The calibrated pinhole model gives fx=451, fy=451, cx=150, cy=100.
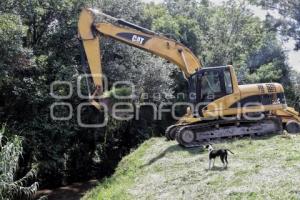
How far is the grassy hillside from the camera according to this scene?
799 centimetres

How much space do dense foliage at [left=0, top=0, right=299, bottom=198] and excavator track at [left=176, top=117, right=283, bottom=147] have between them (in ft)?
17.9

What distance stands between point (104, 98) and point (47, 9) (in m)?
6.29

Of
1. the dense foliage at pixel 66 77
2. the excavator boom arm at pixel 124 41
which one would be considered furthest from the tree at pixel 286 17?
the excavator boom arm at pixel 124 41

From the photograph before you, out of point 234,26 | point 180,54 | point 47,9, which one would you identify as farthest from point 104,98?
point 234,26

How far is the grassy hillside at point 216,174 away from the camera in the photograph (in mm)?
7992

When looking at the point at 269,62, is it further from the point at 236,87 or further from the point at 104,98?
the point at 104,98

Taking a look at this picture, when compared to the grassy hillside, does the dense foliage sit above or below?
above

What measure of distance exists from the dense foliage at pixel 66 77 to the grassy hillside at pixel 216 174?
4660 mm

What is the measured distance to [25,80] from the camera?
15.8 metres

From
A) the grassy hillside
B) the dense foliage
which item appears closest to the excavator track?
the grassy hillside

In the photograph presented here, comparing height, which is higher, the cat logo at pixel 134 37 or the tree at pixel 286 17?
the tree at pixel 286 17

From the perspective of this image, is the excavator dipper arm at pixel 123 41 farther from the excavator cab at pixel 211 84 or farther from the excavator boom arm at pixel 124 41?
the excavator cab at pixel 211 84

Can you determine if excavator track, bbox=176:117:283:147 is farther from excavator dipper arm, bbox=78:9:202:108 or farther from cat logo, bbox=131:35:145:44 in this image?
cat logo, bbox=131:35:145:44

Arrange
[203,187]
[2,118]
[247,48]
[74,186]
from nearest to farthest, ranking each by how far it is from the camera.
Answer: [203,187] → [2,118] → [74,186] → [247,48]
